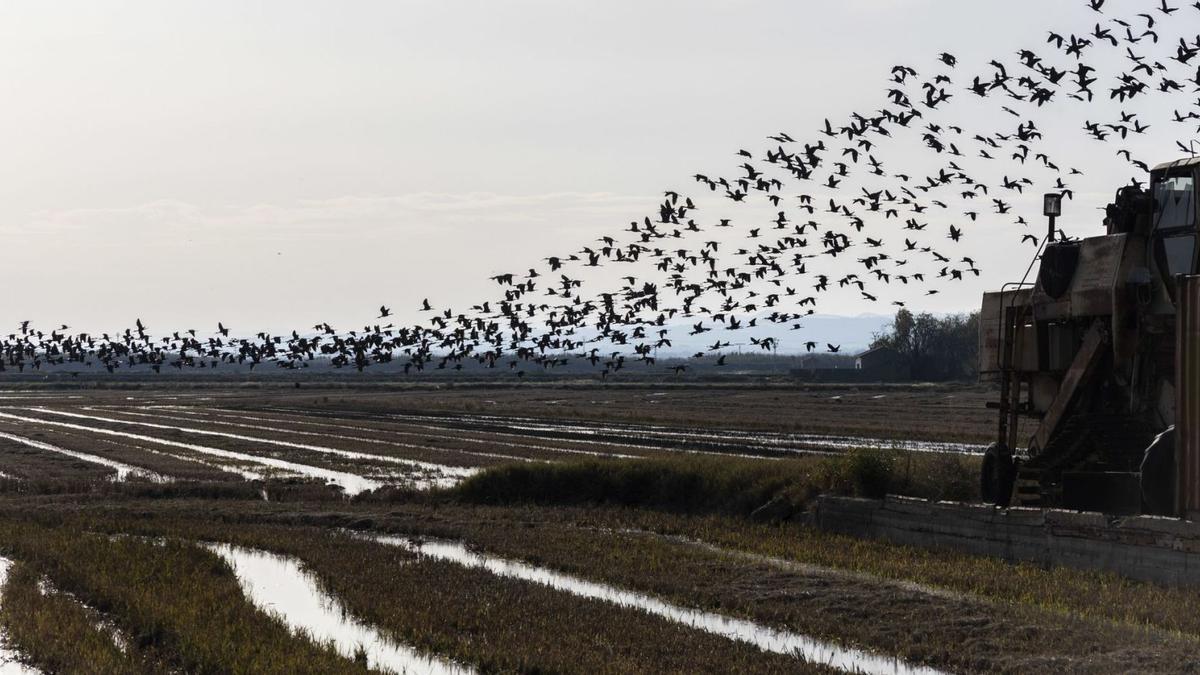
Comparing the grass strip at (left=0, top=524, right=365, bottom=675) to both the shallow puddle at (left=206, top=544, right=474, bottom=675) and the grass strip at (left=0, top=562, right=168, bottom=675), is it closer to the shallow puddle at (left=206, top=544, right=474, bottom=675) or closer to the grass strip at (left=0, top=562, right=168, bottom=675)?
the grass strip at (left=0, top=562, right=168, bottom=675)

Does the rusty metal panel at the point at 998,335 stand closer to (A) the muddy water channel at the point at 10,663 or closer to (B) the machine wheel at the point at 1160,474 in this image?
(B) the machine wheel at the point at 1160,474

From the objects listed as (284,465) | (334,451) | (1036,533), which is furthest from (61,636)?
(334,451)

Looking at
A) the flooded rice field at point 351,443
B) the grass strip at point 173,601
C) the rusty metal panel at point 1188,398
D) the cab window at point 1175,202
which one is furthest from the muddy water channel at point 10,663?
the flooded rice field at point 351,443

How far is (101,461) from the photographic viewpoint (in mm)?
37531

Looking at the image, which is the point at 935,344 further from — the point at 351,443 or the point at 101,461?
the point at 101,461

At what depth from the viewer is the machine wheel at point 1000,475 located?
1998cm

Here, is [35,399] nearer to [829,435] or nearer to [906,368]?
[829,435]

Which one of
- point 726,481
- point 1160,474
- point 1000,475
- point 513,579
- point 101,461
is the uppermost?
point 1160,474

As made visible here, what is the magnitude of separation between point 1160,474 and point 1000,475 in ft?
10.5

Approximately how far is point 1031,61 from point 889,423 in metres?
33.1

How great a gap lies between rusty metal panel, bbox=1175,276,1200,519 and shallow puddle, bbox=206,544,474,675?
27.7 feet

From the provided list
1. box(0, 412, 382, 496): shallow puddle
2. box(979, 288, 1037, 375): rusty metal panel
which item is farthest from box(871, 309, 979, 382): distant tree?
box(979, 288, 1037, 375): rusty metal panel

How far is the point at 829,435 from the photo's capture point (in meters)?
47.0

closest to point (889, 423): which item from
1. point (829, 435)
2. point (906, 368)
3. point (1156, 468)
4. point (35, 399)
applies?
point (829, 435)
